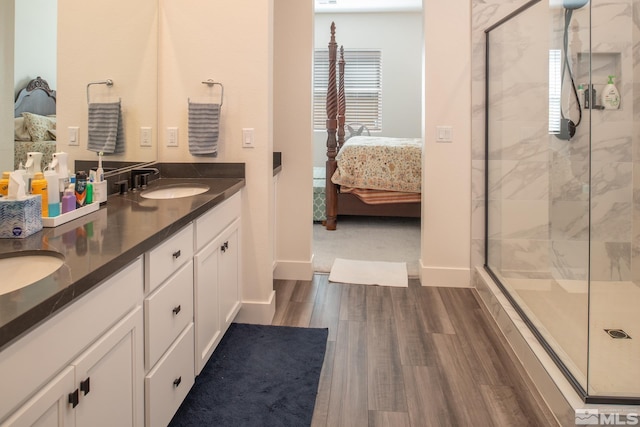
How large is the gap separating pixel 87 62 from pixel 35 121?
514 millimetres

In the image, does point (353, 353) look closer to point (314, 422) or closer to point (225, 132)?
point (314, 422)

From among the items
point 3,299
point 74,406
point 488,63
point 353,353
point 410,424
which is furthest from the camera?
point 488,63

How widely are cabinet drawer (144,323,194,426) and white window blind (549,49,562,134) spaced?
194 centimetres

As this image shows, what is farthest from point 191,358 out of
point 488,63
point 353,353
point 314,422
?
point 488,63

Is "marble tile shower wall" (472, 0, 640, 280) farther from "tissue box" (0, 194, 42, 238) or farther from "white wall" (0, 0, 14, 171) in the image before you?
"white wall" (0, 0, 14, 171)

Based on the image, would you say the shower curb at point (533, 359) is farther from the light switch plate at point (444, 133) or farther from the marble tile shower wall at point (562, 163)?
the light switch plate at point (444, 133)

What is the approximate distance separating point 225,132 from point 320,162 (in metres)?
6.04

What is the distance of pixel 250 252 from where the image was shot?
308cm

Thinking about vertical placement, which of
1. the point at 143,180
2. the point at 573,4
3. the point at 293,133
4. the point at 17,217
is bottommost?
the point at 17,217

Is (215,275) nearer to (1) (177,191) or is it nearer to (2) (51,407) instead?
(1) (177,191)

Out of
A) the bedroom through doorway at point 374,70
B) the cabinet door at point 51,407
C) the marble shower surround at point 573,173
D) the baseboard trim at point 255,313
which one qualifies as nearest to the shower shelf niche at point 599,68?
the marble shower surround at point 573,173

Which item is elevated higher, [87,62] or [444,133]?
[87,62]

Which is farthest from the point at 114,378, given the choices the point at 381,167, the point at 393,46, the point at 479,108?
the point at 393,46

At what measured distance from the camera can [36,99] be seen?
1.88 meters
